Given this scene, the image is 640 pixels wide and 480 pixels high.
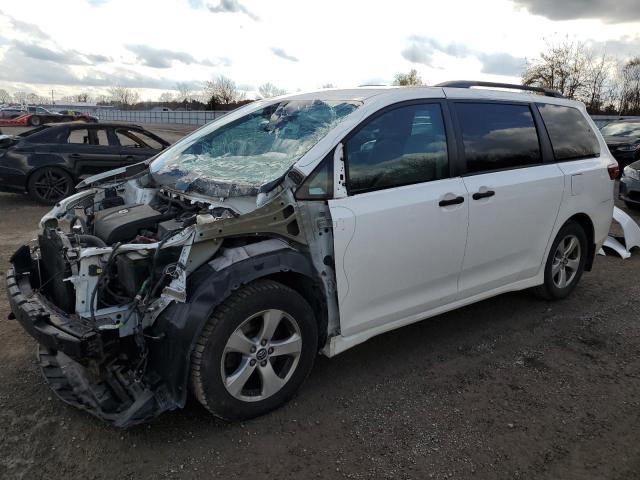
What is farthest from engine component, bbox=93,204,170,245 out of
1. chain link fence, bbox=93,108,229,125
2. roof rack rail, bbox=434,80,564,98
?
chain link fence, bbox=93,108,229,125

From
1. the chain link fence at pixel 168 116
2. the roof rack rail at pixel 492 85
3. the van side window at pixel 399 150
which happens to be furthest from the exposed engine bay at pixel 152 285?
the chain link fence at pixel 168 116

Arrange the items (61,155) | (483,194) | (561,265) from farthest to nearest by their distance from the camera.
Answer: (61,155)
(561,265)
(483,194)

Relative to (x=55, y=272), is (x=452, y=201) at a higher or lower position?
higher

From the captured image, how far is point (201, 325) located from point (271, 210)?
74cm

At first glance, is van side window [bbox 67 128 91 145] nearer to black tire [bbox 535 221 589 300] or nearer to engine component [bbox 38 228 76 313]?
engine component [bbox 38 228 76 313]

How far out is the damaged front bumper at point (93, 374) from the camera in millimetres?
2594

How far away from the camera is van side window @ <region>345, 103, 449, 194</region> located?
125 inches

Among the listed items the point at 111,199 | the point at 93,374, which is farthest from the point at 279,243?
the point at 111,199

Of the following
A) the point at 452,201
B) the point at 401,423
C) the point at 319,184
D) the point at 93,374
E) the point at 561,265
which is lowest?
the point at 401,423

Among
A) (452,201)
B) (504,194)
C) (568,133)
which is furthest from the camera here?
(568,133)

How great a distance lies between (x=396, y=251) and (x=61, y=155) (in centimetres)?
756

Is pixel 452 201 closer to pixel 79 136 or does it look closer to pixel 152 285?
pixel 152 285

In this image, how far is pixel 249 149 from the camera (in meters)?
3.68

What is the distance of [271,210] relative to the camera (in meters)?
2.93
